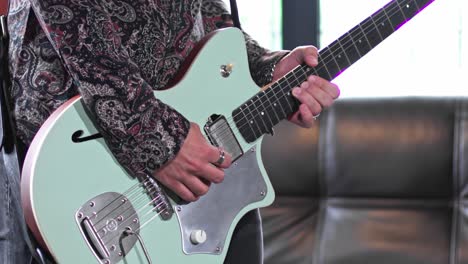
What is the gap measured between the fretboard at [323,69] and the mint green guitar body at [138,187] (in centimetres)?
2

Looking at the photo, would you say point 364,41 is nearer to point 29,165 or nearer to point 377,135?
point 29,165

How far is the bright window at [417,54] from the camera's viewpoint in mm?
2340

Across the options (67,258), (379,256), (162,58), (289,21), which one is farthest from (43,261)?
(289,21)

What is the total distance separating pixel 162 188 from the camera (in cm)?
103

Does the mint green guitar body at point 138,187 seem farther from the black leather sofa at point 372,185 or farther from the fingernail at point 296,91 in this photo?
the black leather sofa at point 372,185

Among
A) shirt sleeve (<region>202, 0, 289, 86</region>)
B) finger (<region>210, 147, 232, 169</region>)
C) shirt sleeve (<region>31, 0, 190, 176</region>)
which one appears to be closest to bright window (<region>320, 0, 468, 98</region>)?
shirt sleeve (<region>202, 0, 289, 86</region>)

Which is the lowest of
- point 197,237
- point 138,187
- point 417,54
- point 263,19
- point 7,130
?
point 417,54

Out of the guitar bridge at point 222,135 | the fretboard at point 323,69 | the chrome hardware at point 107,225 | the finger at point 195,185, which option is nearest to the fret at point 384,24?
the fretboard at point 323,69

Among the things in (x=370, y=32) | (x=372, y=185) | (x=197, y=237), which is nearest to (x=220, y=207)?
A: (x=197, y=237)

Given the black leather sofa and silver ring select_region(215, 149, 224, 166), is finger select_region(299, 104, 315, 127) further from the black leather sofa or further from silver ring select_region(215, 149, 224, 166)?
the black leather sofa

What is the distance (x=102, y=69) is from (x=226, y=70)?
0.24m

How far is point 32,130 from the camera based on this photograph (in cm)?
97

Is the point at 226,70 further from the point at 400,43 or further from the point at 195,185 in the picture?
the point at 400,43

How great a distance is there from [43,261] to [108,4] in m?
0.35
